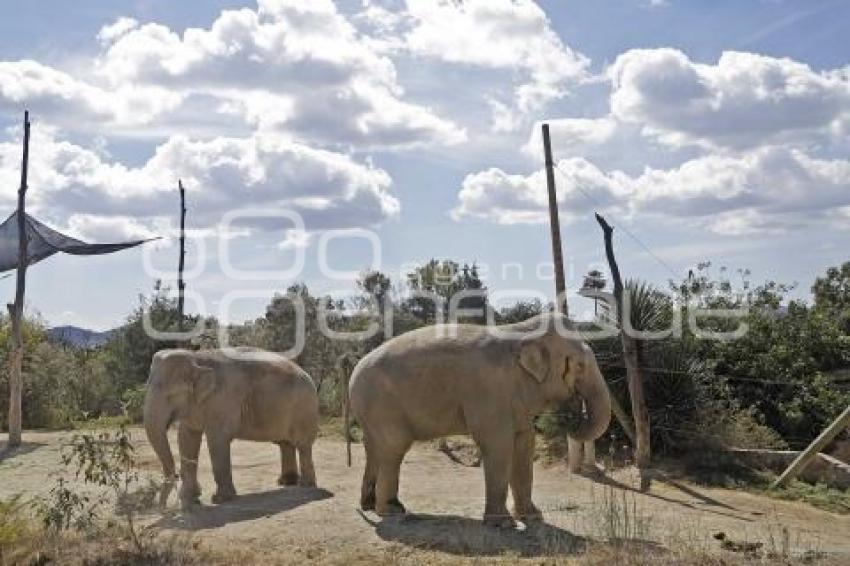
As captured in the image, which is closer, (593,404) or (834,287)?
(593,404)

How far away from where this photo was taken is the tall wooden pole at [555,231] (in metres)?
15.7

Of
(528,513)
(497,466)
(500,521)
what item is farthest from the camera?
(528,513)

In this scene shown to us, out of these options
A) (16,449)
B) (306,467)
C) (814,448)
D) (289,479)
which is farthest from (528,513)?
(16,449)

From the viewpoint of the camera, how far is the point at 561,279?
15.9 m

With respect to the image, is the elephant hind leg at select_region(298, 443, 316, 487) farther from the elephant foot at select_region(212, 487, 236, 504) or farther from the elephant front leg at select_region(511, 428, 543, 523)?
the elephant front leg at select_region(511, 428, 543, 523)

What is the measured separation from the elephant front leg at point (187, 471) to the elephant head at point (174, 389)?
0.43 meters

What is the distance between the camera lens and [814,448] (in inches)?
566

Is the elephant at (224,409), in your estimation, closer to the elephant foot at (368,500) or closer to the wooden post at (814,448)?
the elephant foot at (368,500)

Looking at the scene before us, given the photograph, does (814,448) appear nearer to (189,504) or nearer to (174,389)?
(189,504)

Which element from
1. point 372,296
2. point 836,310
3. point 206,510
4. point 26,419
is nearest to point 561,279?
point 206,510

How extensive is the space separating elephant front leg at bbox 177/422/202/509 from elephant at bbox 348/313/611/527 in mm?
3107

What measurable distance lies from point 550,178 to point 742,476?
608 cm

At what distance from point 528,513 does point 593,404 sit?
1.49 meters

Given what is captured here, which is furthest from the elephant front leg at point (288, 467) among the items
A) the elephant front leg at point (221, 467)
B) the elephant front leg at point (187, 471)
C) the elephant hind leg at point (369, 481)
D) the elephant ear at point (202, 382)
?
the elephant hind leg at point (369, 481)
